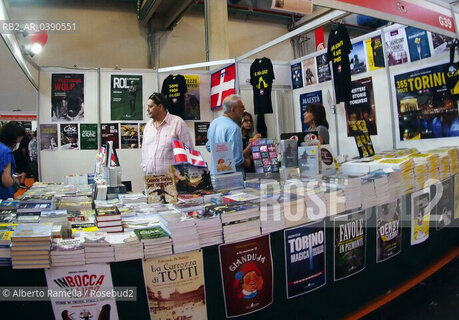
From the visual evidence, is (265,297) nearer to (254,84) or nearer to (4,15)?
(4,15)

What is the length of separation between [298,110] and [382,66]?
5.79 feet

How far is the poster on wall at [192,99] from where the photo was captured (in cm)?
595

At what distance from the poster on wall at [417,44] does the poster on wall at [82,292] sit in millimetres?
3866

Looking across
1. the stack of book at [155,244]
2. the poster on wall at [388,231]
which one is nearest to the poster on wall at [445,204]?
the poster on wall at [388,231]

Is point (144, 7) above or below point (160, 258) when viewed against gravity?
above

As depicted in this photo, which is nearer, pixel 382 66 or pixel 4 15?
pixel 4 15

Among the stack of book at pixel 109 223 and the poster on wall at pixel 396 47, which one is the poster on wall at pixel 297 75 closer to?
the poster on wall at pixel 396 47

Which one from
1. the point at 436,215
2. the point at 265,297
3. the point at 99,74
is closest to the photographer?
the point at 265,297

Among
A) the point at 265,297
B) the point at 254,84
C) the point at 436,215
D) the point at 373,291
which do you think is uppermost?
the point at 254,84

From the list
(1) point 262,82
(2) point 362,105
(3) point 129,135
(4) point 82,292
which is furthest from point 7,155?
(2) point 362,105

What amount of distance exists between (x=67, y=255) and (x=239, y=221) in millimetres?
758

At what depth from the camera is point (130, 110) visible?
5586 millimetres

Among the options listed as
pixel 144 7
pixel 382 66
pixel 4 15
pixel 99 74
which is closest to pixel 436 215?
pixel 382 66

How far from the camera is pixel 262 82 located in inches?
211
